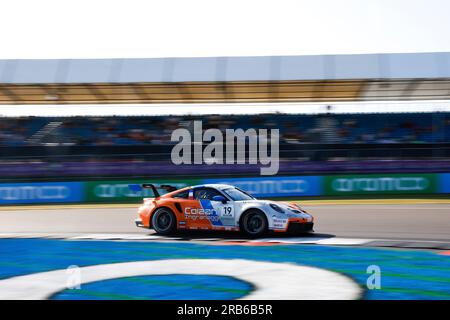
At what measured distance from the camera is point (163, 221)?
39.5 ft

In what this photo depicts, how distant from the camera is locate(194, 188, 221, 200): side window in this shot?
1156cm

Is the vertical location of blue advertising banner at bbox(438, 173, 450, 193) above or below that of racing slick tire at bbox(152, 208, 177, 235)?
above

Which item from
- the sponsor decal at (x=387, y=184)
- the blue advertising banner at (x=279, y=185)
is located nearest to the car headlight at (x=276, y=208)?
the blue advertising banner at (x=279, y=185)

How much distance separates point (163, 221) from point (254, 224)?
76.0 inches

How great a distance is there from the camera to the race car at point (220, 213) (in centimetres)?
1105

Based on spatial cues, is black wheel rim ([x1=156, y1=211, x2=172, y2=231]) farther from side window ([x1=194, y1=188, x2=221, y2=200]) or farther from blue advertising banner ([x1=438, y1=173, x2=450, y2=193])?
blue advertising banner ([x1=438, y1=173, x2=450, y2=193])

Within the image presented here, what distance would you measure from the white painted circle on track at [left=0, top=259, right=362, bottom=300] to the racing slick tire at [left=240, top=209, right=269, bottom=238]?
211 cm

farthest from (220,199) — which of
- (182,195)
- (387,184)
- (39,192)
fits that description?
(39,192)

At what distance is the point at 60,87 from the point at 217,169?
7289mm

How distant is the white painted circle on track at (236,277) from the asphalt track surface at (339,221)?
9.76 ft

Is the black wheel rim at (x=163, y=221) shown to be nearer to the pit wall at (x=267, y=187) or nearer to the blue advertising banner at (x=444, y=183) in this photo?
the pit wall at (x=267, y=187)

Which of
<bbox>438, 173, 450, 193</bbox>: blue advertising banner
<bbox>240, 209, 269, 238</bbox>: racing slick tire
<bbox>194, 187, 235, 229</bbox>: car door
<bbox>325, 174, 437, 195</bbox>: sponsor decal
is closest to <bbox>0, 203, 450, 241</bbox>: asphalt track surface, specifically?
<bbox>194, 187, 235, 229</bbox>: car door
